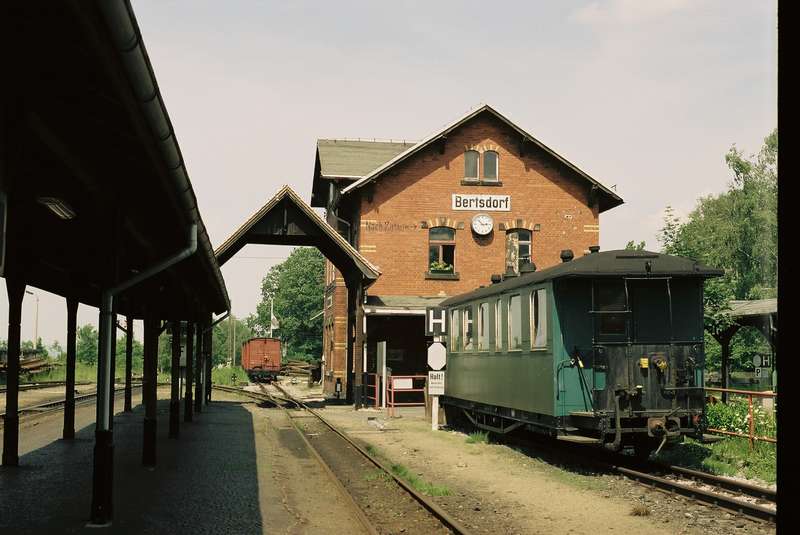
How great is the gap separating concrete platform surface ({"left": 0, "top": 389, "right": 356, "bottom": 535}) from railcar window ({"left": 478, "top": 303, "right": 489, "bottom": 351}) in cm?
411

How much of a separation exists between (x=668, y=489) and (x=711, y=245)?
3962 cm

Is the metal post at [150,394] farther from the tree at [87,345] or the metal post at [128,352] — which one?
the tree at [87,345]

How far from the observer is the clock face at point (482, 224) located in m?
31.1

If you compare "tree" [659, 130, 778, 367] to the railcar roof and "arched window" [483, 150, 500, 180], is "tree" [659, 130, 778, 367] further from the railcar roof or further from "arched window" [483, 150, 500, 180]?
the railcar roof

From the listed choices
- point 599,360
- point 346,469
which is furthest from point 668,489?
point 346,469

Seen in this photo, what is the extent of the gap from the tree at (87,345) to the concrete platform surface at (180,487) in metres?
98.5

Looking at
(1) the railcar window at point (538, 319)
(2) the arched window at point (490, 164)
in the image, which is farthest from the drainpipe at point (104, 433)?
(2) the arched window at point (490, 164)

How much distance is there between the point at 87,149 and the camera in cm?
638

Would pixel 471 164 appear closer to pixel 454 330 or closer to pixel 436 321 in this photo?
pixel 454 330

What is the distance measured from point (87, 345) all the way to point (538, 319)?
386ft

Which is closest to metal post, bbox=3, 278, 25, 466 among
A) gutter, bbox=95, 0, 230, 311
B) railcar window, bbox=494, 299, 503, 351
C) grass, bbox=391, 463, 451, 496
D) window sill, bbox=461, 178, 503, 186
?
gutter, bbox=95, 0, 230, 311

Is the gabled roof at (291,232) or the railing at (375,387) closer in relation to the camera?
the gabled roof at (291,232)

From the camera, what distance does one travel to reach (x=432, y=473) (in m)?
13.2
